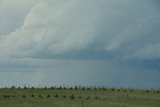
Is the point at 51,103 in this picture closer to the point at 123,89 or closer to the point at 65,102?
the point at 65,102

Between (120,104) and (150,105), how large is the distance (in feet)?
14.1

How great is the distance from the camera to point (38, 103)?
5925 cm

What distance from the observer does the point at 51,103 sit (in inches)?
2362

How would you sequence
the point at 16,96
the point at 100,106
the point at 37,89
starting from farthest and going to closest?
1. the point at 37,89
2. the point at 16,96
3. the point at 100,106

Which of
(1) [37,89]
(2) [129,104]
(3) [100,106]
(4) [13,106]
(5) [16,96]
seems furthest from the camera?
(1) [37,89]

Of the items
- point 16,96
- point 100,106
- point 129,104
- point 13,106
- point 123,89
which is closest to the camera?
point 13,106

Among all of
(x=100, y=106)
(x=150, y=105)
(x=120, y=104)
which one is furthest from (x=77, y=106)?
(x=150, y=105)

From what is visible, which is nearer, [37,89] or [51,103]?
[51,103]

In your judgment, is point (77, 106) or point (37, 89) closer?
point (77, 106)

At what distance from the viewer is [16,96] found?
67.6 m

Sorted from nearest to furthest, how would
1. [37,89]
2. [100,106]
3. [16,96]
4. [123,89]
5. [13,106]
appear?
[13,106] → [100,106] → [16,96] → [37,89] → [123,89]

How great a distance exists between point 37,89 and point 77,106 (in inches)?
1021

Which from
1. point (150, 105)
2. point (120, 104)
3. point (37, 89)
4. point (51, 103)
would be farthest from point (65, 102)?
point (37, 89)

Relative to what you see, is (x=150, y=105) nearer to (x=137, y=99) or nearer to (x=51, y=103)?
(x=137, y=99)
